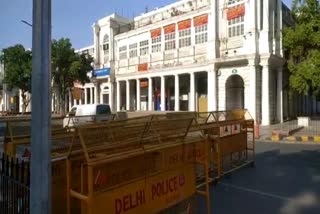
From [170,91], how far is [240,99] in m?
10.1

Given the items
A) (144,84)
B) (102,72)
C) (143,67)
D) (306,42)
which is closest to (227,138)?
(306,42)

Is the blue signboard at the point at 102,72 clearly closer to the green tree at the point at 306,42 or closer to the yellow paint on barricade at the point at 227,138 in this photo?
the green tree at the point at 306,42

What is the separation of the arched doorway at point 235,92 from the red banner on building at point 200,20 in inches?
254

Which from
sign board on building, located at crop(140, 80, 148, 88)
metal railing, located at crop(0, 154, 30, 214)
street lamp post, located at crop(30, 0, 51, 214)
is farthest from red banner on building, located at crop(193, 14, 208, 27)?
street lamp post, located at crop(30, 0, 51, 214)

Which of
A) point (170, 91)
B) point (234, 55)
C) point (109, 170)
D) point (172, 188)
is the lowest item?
point (172, 188)

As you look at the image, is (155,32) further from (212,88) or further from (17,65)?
(17,65)

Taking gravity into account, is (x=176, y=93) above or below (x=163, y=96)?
above

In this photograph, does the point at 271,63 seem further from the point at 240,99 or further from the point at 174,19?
the point at 174,19

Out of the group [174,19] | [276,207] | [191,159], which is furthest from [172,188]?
[174,19]

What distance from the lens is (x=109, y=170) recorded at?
4.54 metres

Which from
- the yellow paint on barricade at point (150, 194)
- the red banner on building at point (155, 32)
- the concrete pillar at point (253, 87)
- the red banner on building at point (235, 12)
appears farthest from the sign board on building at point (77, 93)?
the yellow paint on barricade at point (150, 194)

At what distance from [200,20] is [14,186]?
32828 millimetres

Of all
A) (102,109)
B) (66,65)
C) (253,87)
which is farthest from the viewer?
(66,65)

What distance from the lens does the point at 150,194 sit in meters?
5.11
